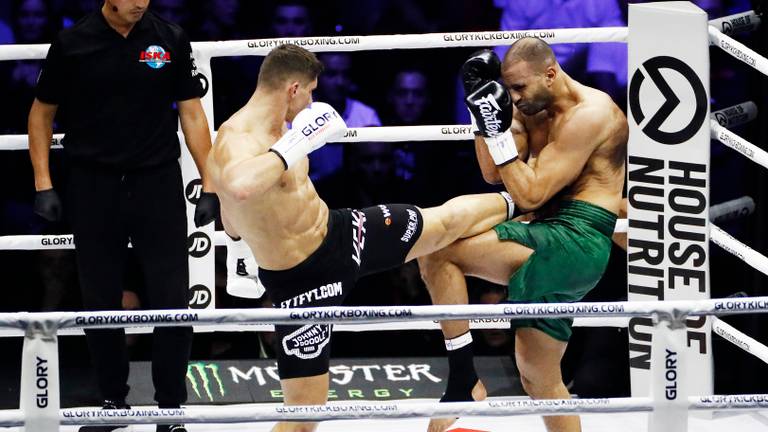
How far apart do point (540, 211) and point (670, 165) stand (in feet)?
2.72

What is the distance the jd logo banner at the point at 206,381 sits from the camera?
525cm

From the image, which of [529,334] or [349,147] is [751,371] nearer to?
[529,334]

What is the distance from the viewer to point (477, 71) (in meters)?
4.24

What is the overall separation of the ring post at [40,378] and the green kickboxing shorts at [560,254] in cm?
151

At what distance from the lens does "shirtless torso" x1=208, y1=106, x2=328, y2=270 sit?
4.09 m

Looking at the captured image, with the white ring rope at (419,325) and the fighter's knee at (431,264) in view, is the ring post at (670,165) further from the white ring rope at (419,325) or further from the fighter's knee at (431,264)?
the fighter's knee at (431,264)

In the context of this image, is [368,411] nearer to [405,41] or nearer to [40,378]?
[40,378]

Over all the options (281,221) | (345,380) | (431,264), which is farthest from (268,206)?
(345,380)

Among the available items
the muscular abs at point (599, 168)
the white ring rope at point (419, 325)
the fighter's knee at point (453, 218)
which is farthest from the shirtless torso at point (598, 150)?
the white ring rope at point (419, 325)

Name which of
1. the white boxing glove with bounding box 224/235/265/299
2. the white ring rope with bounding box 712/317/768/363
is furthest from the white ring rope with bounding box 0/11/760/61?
the white ring rope with bounding box 712/317/768/363

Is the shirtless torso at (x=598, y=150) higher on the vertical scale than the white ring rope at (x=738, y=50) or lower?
lower

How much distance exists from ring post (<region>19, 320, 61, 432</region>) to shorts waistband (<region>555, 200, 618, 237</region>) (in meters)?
1.74

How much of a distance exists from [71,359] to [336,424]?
124 centimetres

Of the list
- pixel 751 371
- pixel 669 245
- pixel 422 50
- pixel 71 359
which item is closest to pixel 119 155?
pixel 71 359
